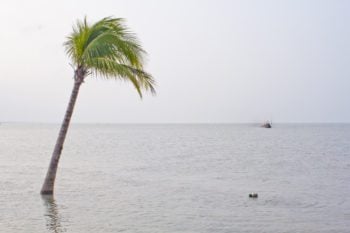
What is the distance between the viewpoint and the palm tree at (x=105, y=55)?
64.1 feet

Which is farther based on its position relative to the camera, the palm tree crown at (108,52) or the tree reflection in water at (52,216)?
the palm tree crown at (108,52)

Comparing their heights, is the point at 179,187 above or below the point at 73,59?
below

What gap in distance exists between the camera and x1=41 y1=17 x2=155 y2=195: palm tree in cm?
1953

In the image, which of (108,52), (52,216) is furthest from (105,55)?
(52,216)

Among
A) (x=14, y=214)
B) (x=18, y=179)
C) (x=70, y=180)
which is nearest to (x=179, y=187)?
(x=70, y=180)

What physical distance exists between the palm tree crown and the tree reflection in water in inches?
190

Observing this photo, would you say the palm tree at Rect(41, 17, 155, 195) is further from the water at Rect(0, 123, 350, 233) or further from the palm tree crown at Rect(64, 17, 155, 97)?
the water at Rect(0, 123, 350, 233)

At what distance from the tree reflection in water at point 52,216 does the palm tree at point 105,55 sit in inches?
50.0

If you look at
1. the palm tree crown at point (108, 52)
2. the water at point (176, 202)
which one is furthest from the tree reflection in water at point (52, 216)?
the palm tree crown at point (108, 52)

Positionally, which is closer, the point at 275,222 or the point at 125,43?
the point at 275,222

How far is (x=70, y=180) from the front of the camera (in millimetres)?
30609

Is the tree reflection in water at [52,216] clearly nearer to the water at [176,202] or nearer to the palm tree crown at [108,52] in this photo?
the water at [176,202]

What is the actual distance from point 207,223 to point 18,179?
16038 millimetres

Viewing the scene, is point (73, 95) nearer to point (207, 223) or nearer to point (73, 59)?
point (73, 59)
